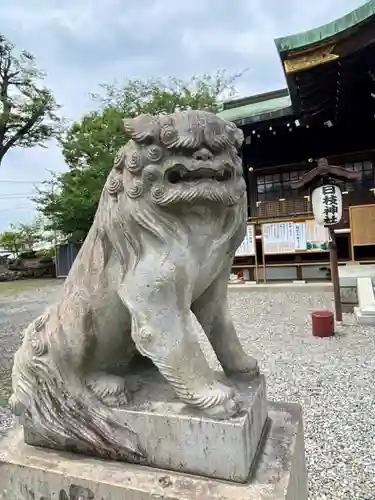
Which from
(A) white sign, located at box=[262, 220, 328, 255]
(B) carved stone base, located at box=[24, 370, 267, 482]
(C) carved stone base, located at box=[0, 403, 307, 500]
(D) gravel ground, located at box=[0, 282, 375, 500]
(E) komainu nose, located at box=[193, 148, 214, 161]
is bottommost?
(D) gravel ground, located at box=[0, 282, 375, 500]

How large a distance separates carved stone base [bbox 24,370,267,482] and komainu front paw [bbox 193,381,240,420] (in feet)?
0.05

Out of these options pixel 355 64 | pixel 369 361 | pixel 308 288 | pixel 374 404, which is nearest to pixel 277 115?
pixel 355 64

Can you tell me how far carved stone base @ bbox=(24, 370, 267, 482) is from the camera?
958 millimetres

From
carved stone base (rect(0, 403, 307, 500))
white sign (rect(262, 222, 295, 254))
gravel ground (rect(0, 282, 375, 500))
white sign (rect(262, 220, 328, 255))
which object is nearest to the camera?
carved stone base (rect(0, 403, 307, 500))

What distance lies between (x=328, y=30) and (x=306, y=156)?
4287 millimetres

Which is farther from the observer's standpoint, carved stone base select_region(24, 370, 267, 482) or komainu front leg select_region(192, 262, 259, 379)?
komainu front leg select_region(192, 262, 259, 379)

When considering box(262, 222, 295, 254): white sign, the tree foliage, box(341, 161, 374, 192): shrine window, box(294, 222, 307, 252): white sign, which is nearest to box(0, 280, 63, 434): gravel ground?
box(262, 222, 295, 254): white sign

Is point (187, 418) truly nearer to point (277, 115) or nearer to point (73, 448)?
point (73, 448)

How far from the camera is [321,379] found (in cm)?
297

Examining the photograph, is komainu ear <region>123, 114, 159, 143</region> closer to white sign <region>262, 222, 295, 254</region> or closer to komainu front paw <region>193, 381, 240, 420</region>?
komainu front paw <region>193, 381, 240, 420</region>

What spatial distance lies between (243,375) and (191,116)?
2.63 ft

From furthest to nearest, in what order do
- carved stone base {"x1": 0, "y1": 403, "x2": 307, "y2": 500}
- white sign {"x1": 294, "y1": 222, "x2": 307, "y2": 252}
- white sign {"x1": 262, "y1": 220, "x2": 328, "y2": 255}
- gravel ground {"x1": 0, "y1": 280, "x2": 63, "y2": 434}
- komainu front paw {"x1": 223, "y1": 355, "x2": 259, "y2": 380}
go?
white sign {"x1": 294, "y1": 222, "x2": 307, "y2": 252}
white sign {"x1": 262, "y1": 220, "x2": 328, "y2": 255}
gravel ground {"x1": 0, "y1": 280, "x2": 63, "y2": 434}
komainu front paw {"x1": 223, "y1": 355, "x2": 259, "y2": 380}
carved stone base {"x1": 0, "y1": 403, "x2": 307, "y2": 500}

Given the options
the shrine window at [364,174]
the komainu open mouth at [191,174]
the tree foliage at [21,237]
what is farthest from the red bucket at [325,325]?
the tree foliage at [21,237]

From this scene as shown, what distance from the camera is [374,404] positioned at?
2.49 meters
